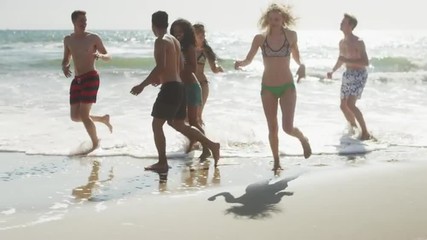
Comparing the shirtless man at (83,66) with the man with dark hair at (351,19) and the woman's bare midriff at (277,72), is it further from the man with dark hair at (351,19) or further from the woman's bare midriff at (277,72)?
the man with dark hair at (351,19)

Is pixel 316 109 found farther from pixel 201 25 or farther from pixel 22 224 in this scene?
pixel 22 224

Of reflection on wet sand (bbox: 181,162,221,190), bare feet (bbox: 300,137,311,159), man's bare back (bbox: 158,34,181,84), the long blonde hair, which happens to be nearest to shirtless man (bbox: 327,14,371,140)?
bare feet (bbox: 300,137,311,159)

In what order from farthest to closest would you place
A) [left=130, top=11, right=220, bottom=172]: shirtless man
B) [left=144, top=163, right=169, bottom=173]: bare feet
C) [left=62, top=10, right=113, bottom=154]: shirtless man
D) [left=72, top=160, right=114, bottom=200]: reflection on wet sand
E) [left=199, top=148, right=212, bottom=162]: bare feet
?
[left=62, top=10, right=113, bottom=154]: shirtless man → [left=199, top=148, right=212, bottom=162]: bare feet → [left=144, top=163, right=169, bottom=173]: bare feet → [left=130, top=11, right=220, bottom=172]: shirtless man → [left=72, top=160, right=114, bottom=200]: reflection on wet sand

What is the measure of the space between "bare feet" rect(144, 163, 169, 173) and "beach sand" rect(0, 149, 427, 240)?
8cm

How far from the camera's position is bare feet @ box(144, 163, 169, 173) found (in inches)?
231

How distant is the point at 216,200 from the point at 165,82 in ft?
5.16

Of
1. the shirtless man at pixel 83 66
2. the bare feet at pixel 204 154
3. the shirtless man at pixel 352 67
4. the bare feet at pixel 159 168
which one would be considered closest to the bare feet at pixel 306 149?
the bare feet at pixel 204 154

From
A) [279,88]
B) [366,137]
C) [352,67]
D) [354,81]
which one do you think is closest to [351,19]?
[352,67]

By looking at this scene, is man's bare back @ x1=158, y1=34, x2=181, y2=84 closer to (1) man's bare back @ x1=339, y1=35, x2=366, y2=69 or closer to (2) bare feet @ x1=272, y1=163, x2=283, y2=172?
(2) bare feet @ x1=272, y1=163, x2=283, y2=172

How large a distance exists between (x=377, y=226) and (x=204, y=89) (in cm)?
374

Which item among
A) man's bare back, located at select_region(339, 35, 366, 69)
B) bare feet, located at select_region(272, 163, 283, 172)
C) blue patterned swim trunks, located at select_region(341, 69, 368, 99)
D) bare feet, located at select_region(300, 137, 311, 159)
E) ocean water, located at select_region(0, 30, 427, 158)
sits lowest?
ocean water, located at select_region(0, 30, 427, 158)

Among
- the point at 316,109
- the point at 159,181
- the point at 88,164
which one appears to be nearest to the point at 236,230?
the point at 159,181

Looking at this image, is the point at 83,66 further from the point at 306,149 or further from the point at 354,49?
the point at 354,49

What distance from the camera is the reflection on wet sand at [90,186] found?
4895mm
